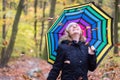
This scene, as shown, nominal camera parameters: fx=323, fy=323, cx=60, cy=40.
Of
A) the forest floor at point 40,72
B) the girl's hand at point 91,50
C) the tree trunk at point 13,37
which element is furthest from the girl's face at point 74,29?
the tree trunk at point 13,37

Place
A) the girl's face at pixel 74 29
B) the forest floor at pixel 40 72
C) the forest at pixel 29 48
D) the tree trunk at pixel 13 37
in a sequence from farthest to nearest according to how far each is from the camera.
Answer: the tree trunk at pixel 13 37
the forest at pixel 29 48
the forest floor at pixel 40 72
the girl's face at pixel 74 29

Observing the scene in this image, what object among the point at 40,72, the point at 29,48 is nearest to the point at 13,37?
the point at 40,72

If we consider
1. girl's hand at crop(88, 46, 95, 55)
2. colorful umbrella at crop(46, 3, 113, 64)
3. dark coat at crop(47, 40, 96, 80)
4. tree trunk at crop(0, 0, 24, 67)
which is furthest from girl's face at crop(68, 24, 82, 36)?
tree trunk at crop(0, 0, 24, 67)

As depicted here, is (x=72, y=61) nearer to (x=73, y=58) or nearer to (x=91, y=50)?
(x=73, y=58)

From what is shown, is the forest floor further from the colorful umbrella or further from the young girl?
the young girl

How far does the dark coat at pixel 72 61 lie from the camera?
4.81 meters

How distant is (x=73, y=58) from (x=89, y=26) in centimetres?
133

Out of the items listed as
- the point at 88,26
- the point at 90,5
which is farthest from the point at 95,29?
the point at 90,5

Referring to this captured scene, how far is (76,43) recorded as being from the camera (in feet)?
15.9

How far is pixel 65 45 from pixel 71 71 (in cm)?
40

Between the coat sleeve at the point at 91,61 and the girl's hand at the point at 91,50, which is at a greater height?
the girl's hand at the point at 91,50

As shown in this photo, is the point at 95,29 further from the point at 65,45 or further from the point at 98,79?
the point at 98,79

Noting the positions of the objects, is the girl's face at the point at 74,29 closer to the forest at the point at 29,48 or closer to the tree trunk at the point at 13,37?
the forest at the point at 29,48

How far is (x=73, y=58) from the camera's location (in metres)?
4.82
